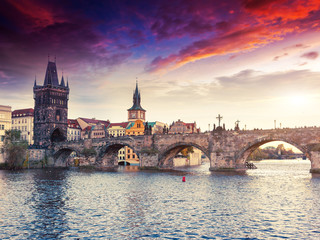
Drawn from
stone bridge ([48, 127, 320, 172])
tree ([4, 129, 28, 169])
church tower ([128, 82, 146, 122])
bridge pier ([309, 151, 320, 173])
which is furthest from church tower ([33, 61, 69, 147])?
bridge pier ([309, 151, 320, 173])

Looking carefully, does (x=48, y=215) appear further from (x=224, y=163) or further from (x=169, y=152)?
(x=169, y=152)

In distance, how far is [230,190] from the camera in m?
44.3

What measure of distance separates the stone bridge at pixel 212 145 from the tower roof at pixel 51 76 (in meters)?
31.4

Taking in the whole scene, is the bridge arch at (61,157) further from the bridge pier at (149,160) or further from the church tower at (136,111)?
the church tower at (136,111)

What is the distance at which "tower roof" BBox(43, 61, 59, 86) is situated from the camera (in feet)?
414

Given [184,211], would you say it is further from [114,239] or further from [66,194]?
[66,194]

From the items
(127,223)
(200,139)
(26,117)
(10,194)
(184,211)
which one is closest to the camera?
(127,223)

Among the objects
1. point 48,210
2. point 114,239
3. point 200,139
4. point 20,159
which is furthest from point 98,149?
point 114,239

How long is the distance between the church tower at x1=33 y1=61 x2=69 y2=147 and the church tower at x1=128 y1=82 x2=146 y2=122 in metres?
53.3

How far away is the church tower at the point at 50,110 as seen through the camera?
123 meters

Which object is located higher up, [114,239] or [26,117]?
[26,117]

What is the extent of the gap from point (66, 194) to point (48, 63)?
95.8 m

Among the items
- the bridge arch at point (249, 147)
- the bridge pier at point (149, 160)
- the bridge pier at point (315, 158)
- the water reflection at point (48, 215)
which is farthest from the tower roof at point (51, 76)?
the bridge pier at point (315, 158)

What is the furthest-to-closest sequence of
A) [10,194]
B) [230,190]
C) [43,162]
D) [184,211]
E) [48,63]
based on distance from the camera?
[48,63]
[43,162]
[230,190]
[10,194]
[184,211]
